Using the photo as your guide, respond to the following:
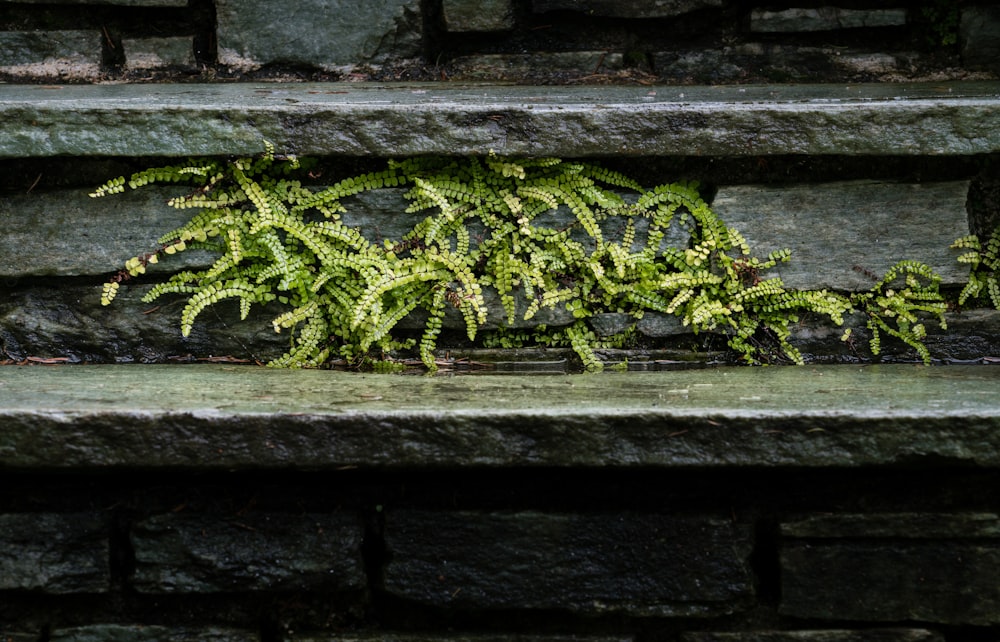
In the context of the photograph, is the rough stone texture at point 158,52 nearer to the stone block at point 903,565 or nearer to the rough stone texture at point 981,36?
the stone block at point 903,565

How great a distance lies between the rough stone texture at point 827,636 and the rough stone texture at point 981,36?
2373 millimetres

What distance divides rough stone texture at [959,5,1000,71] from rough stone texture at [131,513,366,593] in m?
3.08

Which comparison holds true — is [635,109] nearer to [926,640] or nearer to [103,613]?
[926,640]

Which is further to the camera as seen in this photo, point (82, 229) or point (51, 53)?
point (51, 53)

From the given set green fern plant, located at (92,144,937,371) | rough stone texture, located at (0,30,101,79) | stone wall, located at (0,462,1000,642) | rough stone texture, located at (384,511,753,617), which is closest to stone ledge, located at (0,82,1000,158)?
green fern plant, located at (92,144,937,371)

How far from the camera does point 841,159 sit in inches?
109

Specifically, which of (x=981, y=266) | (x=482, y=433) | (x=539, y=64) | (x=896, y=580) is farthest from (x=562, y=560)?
(x=539, y=64)

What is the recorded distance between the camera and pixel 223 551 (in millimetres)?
2064

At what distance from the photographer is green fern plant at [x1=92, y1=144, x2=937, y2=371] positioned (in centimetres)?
269

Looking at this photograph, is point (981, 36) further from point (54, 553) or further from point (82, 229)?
point (54, 553)

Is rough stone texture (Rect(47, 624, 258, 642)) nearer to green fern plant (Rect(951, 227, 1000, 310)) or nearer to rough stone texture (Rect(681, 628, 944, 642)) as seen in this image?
rough stone texture (Rect(681, 628, 944, 642))

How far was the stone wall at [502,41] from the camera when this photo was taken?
3309mm

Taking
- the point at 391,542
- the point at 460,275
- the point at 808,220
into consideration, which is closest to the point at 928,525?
the point at 808,220

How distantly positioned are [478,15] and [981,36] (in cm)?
201
